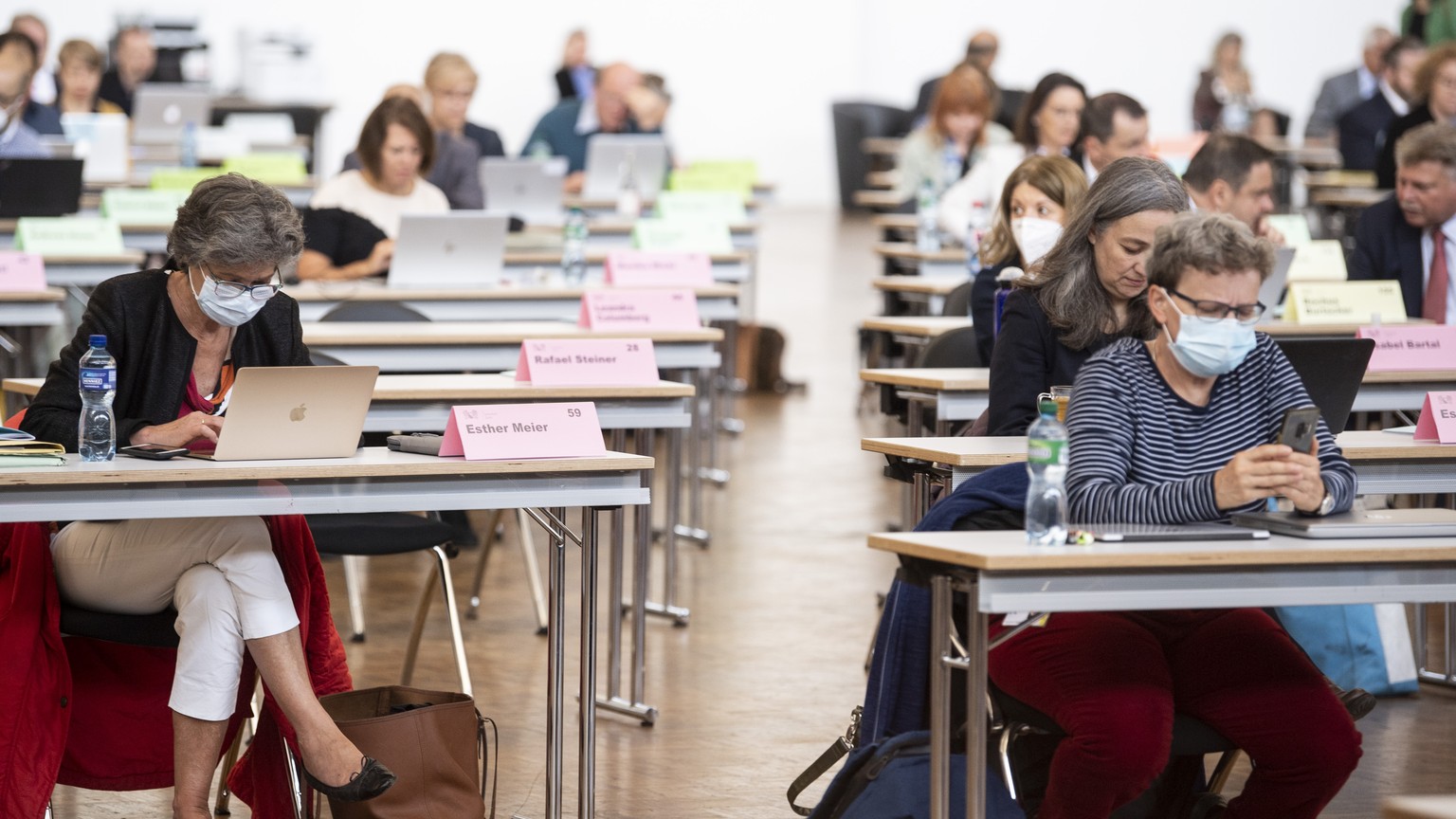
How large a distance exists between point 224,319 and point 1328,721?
5.97 feet

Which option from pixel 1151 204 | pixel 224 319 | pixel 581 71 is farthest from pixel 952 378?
pixel 581 71

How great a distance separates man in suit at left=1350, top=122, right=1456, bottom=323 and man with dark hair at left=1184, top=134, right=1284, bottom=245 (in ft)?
1.40

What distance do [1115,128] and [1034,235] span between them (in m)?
1.93

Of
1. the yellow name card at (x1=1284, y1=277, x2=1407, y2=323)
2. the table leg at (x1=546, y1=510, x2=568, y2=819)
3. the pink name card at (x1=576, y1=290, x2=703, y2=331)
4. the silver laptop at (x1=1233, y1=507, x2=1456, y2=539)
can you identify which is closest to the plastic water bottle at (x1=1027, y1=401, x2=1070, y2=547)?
the silver laptop at (x1=1233, y1=507, x2=1456, y2=539)

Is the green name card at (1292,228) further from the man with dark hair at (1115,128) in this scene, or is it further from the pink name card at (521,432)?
the pink name card at (521,432)

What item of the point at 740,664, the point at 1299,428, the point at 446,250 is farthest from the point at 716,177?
the point at 1299,428

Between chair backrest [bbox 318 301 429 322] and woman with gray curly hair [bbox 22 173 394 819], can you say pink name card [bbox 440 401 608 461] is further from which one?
chair backrest [bbox 318 301 429 322]

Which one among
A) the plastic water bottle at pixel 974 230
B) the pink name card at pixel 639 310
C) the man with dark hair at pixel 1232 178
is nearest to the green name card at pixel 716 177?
the plastic water bottle at pixel 974 230

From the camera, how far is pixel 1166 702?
104 inches

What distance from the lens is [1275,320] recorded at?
16.5ft

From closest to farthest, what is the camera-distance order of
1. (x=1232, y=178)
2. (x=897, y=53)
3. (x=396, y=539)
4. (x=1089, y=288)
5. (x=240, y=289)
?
(x=240, y=289)
(x=1089, y=288)
(x=396, y=539)
(x=1232, y=178)
(x=897, y=53)

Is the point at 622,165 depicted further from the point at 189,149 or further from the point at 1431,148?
the point at 1431,148

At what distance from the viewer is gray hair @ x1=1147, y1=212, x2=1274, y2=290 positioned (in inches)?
106

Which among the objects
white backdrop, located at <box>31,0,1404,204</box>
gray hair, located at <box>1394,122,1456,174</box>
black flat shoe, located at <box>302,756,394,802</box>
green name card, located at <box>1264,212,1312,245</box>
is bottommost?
black flat shoe, located at <box>302,756,394,802</box>
